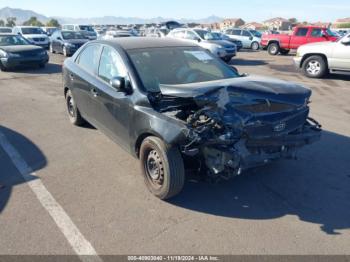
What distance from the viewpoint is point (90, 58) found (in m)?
5.32

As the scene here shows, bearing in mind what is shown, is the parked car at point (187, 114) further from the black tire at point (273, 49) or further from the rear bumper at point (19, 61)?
the black tire at point (273, 49)

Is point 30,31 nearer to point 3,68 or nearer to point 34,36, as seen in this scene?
point 34,36

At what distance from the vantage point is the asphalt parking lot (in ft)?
10.1

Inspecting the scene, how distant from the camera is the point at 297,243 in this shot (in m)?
3.09

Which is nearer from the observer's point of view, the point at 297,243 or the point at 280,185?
the point at 297,243

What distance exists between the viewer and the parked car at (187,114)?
133 inches

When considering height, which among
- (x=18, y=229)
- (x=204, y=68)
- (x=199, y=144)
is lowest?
(x=18, y=229)

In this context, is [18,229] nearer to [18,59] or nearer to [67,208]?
[67,208]

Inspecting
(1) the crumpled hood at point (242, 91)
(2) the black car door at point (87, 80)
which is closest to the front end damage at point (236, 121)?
(1) the crumpled hood at point (242, 91)

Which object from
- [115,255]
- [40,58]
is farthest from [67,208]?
[40,58]

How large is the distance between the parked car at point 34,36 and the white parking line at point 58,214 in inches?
815

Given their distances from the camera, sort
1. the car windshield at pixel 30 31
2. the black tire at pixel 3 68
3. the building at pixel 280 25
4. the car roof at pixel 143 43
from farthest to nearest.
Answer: the building at pixel 280 25, the car windshield at pixel 30 31, the black tire at pixel 3 68, the car roof at pixel 143 43

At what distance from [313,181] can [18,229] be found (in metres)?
3.48

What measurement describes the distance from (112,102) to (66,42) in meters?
16.4
